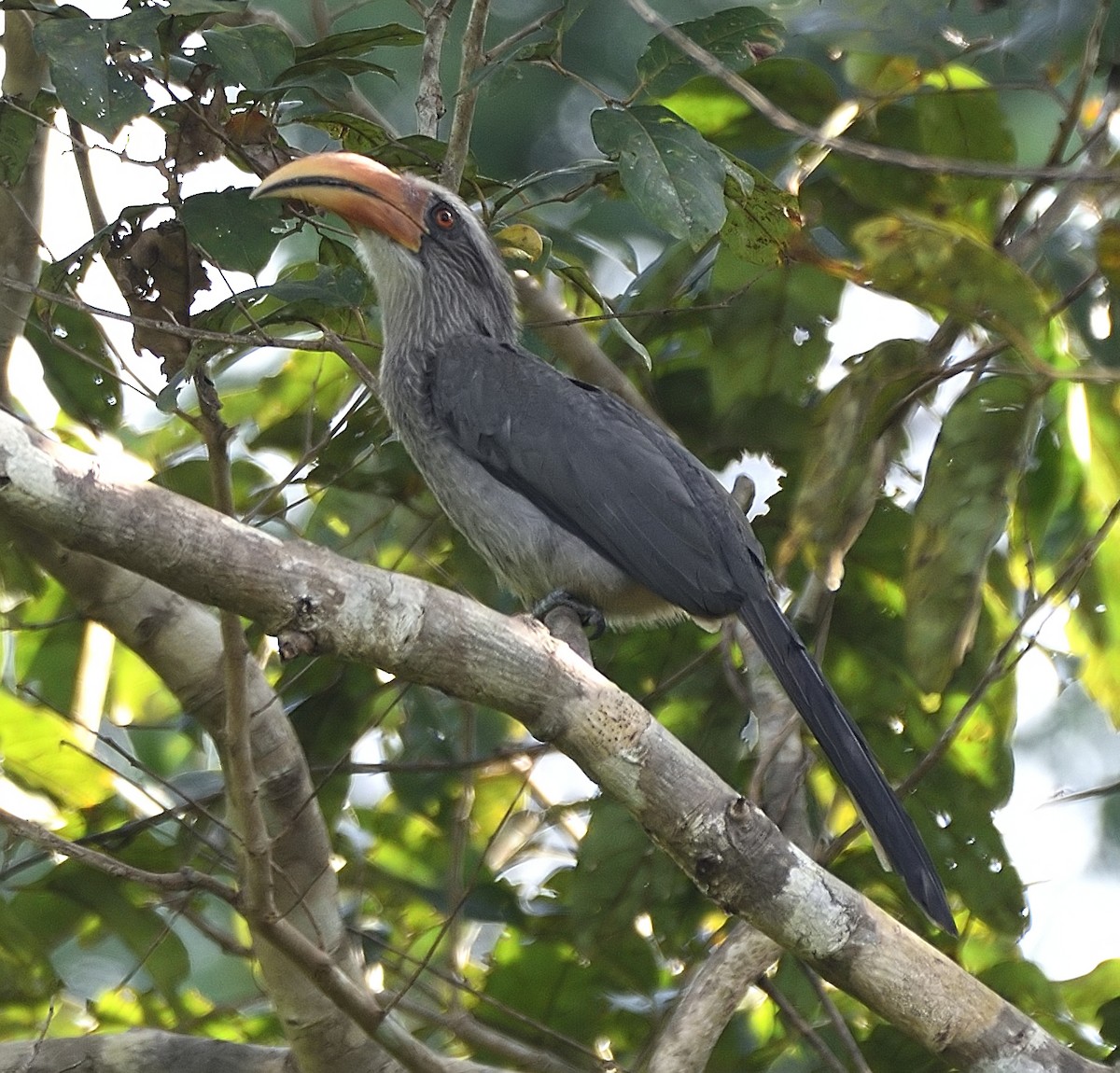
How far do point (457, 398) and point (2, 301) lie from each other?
3.86 feet

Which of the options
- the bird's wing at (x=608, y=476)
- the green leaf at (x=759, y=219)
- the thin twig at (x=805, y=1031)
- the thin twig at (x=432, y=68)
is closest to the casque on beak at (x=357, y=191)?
the thin twig at (x=432, y=68)

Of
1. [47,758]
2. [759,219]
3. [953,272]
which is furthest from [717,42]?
[47,758]

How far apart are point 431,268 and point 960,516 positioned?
1.80 metres

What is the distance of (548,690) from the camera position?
2525 millimetres

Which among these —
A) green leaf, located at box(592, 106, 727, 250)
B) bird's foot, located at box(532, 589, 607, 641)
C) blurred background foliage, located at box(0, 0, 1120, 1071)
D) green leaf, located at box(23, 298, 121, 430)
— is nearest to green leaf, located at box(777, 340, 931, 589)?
blurred background foliage, located at box(0, 0, 1120, 1071)

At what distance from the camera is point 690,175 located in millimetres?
2977

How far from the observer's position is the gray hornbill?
3496mm

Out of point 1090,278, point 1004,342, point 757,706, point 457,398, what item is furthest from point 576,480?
point 1090,278

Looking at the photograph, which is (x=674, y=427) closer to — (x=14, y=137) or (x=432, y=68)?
(x=432, y=68)

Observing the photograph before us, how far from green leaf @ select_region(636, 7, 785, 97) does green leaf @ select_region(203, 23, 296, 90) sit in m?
0.82

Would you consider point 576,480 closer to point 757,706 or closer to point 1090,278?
point 757,706

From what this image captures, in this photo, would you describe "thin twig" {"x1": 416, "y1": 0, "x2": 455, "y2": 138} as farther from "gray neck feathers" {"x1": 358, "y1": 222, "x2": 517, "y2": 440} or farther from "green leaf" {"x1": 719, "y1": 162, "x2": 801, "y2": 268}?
"green leaf" {"x1": 719, "y1": 162, "x2": 801, "y2": 268}

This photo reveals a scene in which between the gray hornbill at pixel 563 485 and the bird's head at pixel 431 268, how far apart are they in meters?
0.02

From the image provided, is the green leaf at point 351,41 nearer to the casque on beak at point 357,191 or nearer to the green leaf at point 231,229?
the casque on beak at point 357,191
